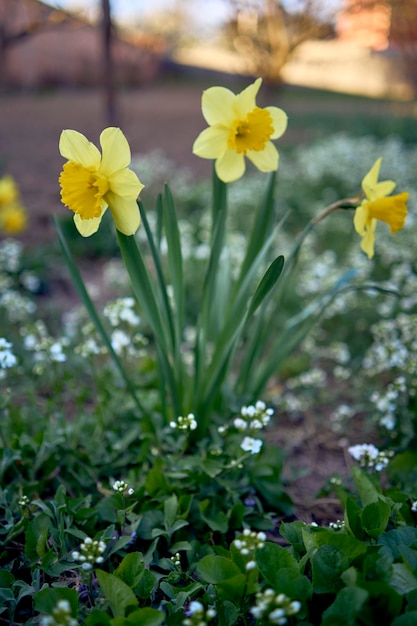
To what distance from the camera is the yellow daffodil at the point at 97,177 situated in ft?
4.14

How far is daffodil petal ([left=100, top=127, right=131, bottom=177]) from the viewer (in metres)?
1.25

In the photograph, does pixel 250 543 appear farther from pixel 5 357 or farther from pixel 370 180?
pixel 370 180

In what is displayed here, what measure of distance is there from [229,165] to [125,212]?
336 millimetres

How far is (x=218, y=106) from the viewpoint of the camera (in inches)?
56.2

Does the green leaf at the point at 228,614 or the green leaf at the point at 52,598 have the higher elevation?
the green leaf at the point at 52,598

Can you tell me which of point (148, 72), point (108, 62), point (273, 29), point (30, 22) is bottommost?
point (108, 62)

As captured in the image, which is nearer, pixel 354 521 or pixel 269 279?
pixel 354 521

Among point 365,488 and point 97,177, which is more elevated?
point 97,177

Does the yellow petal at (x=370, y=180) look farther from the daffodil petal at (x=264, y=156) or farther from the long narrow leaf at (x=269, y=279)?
the long narrow leaf at (x=269, y=279)

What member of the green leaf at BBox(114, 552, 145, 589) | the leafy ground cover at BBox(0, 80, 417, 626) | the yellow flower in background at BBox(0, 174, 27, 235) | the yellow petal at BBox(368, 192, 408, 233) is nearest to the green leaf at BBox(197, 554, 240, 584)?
the leafy ground cover at BBox(0, 80, 417, 626)

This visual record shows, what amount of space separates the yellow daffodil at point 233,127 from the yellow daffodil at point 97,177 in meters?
0.23

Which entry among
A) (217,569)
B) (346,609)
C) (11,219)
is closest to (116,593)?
(217,569)

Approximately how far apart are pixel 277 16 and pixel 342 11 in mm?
1236

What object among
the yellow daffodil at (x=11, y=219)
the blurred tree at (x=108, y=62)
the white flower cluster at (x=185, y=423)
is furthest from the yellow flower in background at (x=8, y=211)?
the white flower cluster at (x=185, y=423)
